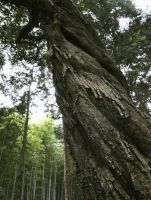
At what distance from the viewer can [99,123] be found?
7.47 feet

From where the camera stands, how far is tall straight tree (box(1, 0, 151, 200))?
2006 mm

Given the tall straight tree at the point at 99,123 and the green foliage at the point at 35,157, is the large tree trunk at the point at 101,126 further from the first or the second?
the green foliage at the point at 35,157

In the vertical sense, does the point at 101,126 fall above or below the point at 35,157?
below

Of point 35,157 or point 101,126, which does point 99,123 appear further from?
point 35,157

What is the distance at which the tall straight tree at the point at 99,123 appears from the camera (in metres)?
2.01

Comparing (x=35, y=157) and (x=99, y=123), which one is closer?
(x=99, y=123)

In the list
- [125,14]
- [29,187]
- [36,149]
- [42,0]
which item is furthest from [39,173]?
[42,0]

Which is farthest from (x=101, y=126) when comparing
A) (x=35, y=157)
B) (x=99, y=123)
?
(x=35, y=157)

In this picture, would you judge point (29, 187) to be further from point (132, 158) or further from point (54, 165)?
point (132, 158)

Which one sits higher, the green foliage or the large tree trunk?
the green foliage

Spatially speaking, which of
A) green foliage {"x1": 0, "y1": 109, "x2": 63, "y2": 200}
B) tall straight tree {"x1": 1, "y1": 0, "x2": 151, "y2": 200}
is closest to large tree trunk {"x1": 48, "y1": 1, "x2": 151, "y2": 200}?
tall straight tree {"x1": 1, "y1": 0, "x2": 151, "y2": 200}

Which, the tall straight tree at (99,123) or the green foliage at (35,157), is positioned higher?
the green foliage at (35,157)

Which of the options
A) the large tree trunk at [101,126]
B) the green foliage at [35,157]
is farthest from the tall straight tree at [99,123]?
the green foliage at [35,157]

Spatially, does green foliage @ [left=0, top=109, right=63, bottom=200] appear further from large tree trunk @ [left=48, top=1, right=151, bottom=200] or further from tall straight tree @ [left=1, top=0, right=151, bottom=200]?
large tree trunk @ [left=48, top=1, right=151, bottom=200]
